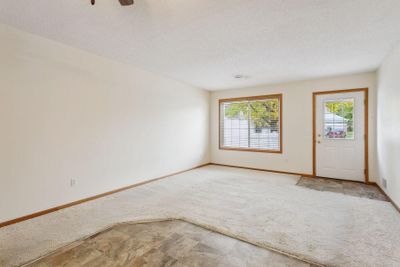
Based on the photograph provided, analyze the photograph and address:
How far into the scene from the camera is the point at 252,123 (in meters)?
6.22

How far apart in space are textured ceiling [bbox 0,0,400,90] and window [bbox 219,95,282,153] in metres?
1.83

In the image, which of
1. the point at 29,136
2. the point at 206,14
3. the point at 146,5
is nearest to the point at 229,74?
the point at 206,14

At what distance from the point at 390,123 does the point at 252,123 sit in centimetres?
325

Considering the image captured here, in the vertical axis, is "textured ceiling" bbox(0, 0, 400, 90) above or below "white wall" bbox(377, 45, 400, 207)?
above

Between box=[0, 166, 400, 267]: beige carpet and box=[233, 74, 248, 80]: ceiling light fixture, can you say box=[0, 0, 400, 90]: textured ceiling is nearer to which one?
box=[233, 74, 248, 80]: ceiling light fixture

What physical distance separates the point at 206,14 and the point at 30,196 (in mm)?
3315

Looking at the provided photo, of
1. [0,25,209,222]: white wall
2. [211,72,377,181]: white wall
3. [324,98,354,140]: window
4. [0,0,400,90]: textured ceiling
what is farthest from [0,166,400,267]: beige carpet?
[0,0,400,90]: textured ceiling

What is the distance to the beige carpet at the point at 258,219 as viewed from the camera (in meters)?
2.07

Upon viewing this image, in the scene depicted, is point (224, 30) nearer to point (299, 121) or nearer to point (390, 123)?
point (390, 123)

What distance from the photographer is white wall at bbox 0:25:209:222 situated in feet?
8.78

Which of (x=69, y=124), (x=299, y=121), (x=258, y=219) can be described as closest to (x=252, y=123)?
(x=299, y=121)

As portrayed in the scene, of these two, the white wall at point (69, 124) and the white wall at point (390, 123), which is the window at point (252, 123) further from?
the white wall at point (69, 124)

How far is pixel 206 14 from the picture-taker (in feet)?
7.64

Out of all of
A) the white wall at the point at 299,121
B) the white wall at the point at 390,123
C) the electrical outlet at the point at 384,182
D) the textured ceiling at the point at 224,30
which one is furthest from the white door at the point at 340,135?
the textured ceiling at the point at 224,30
